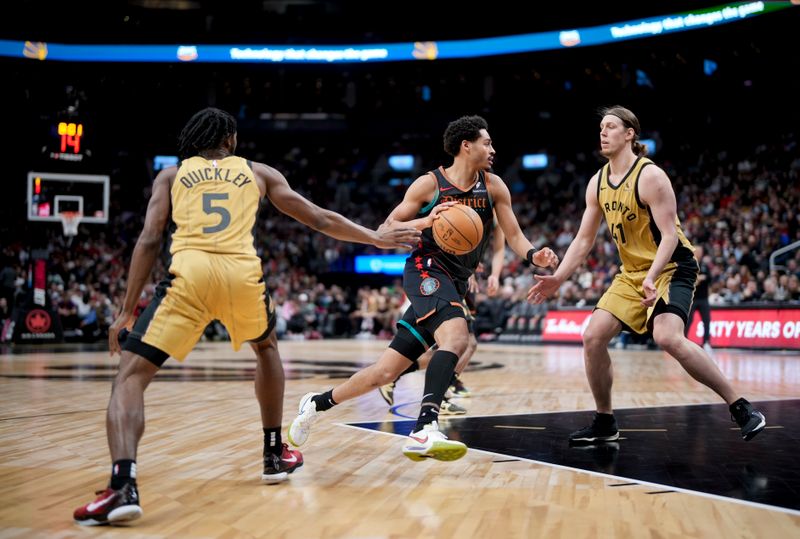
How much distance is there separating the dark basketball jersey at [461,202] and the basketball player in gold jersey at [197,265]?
1073 millimetres

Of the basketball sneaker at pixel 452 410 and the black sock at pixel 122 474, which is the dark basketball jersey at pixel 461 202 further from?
the black sock at pixel 122 474

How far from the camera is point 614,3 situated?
28109 millimetres

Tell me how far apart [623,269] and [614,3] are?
24.7 m

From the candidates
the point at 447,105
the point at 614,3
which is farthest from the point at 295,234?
the point at 614,3

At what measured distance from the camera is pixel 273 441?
441 cm

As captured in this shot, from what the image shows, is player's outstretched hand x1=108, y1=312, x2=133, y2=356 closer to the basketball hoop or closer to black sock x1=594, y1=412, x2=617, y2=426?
black sock x1=594, y1=412, x2=617, y2=426

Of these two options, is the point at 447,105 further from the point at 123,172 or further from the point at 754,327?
the point at 754,327

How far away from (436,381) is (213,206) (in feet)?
5.22

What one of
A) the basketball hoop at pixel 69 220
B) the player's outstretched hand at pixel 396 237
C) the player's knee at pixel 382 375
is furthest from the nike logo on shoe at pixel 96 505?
the basketball hoop at pixel 69 220

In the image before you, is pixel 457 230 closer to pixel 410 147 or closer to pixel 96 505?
pixel 96 505

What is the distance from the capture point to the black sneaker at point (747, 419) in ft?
16.8

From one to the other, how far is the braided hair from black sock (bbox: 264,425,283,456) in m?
1.48

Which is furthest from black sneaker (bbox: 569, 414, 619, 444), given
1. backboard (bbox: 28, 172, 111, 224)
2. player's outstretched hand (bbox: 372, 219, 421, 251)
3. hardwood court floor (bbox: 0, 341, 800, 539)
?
backboard (bbox: 28, 172, 111, 224)

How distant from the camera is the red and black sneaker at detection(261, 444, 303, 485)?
14.3 feet
